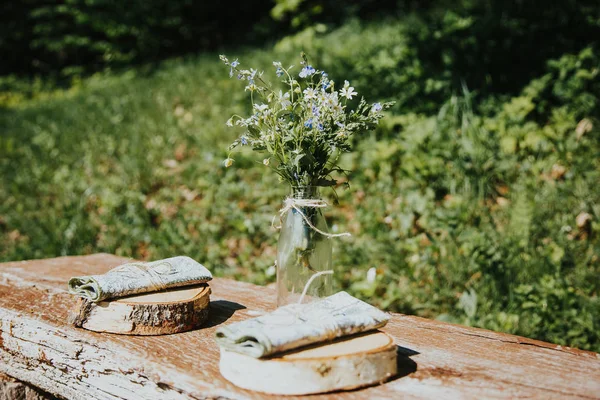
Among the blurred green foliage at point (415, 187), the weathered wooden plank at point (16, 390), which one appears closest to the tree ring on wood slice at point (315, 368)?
the weathered wooden plank at point (16, 390)

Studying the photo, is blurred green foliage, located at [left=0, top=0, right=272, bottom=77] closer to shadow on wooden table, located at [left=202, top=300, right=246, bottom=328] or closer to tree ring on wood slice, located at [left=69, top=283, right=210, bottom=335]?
shadow on wooden table, located at [left=202, top=300, right=246, bottom=328]

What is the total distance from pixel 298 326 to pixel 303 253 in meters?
0.41

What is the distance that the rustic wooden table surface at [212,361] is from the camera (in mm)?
1444

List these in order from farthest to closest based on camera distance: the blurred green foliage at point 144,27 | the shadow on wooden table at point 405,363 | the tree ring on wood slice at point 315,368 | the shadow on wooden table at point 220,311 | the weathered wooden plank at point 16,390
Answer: the blurred green foliage at point 144,27 → the weathered wooden plank at point 16,390 → the shadow on wooden table at point 220,311 → the shadow on wooden table at point 405,363 → the tree ring on wood slice at point 315,368

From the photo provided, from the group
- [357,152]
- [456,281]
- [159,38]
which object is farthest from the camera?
[159,38]

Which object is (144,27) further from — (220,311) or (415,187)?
(220,311)

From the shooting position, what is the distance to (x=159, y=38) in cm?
1115

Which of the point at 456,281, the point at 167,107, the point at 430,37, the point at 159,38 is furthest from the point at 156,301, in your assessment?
the point at 159,38

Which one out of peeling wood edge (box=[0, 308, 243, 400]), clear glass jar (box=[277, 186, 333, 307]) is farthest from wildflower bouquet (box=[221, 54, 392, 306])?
peeling wood edge (box=[0, 308, 243, 400])

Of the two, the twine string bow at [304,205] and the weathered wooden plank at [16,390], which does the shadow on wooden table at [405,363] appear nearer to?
the twine string bow at [304,205]

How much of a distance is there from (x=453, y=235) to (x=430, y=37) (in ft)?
8.39

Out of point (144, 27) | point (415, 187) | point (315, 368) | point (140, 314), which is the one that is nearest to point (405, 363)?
point (315, 368)

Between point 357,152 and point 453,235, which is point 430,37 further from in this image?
point 453,235

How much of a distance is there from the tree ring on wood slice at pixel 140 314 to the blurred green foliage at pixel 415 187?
94cm
